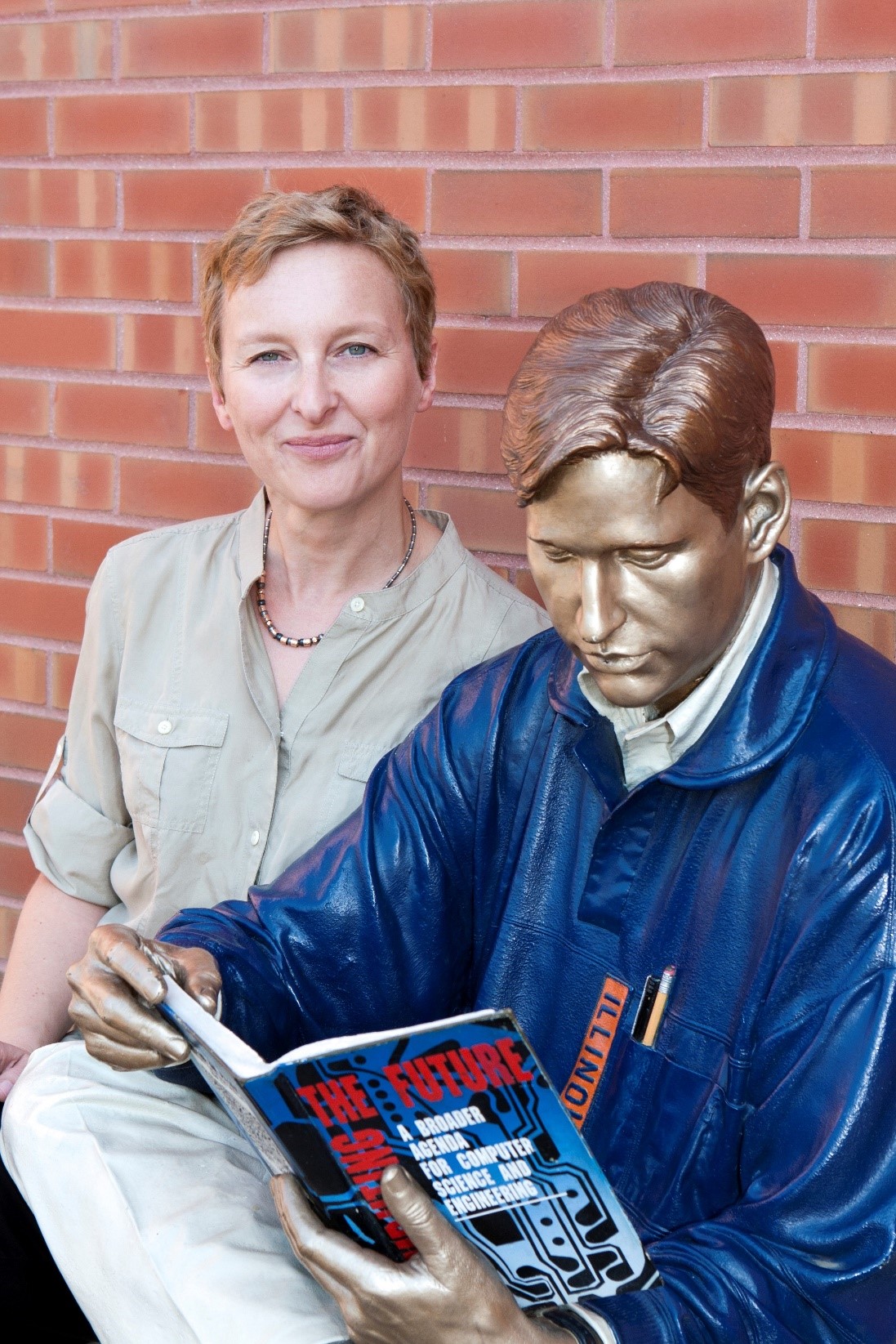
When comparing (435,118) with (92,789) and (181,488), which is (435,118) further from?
(92,789)

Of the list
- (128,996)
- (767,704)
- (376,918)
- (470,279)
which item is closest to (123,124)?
(470,279)

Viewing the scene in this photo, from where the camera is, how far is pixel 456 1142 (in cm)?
161

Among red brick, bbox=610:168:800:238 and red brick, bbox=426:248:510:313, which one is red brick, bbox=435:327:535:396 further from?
red brick, bbox=610:168:800:238

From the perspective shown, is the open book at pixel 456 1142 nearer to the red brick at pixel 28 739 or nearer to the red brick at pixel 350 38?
the red brick at pixel 28 739

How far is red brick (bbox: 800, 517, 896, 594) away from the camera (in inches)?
98.3

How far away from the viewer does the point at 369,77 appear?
2.83 metres

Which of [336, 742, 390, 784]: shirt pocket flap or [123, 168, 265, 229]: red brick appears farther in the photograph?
[123, 168, 265, 229]: red brick

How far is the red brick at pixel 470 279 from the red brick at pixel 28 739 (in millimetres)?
1180

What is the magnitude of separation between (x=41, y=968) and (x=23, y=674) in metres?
0.84

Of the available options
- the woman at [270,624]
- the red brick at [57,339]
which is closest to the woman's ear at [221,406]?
the woman at [270,624]

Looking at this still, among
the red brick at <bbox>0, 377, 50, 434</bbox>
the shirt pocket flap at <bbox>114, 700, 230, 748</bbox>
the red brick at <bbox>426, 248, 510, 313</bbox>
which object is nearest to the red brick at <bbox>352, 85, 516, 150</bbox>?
the red brick at <bbox>426, 248, 510, 313</bbox>

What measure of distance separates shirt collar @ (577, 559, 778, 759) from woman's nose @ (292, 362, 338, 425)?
2.44 feet

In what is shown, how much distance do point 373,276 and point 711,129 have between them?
1.90 feet

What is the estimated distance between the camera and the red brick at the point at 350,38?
2785 millimetres
